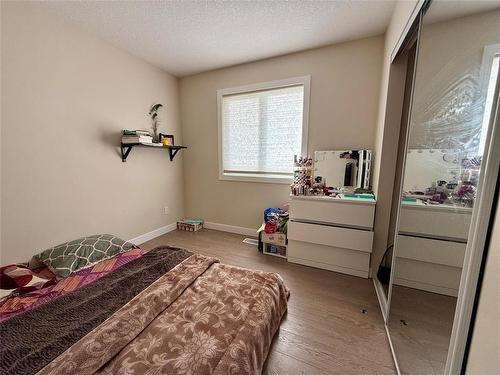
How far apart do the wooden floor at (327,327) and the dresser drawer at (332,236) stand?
33cm

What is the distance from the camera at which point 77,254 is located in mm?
1723

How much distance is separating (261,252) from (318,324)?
1.24 metres

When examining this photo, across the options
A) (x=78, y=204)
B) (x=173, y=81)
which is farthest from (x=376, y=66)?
(x=78, y=204)

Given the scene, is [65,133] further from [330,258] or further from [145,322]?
[330,258]

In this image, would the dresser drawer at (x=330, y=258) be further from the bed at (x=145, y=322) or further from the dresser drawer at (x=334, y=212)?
the bed at (x=145, y=322)

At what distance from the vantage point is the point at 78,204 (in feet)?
7.27

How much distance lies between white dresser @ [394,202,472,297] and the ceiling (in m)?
1.81

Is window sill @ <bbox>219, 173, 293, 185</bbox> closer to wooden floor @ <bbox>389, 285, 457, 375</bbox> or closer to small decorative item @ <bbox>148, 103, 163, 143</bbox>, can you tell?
small decorative item @ <bbox>148, 103, 163, 143</bbox>

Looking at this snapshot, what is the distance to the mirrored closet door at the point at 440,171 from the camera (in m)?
0.75

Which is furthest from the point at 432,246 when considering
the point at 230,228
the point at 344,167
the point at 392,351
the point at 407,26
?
the point at 230,228

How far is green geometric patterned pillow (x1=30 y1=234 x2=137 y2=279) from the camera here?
5.29 feet

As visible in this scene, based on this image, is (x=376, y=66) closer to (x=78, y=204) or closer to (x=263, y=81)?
(x=263, y=81)

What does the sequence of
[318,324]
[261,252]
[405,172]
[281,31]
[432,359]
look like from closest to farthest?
[432,359], [405,172], [318,324], [281,31], [261,252]

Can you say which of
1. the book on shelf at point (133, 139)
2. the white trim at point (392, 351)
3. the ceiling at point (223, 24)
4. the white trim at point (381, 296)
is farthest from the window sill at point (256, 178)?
the white trim at point (392, 351)
